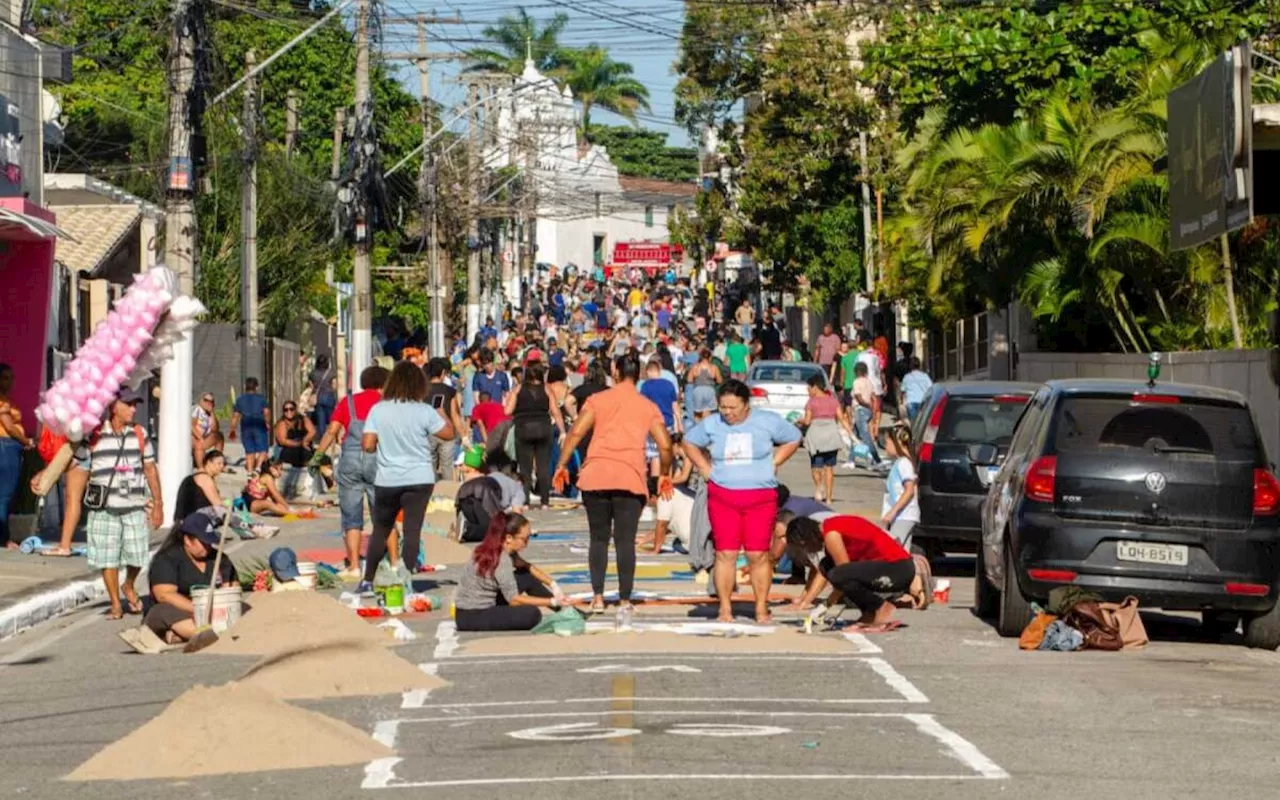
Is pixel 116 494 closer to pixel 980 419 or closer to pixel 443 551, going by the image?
pixel 443 551

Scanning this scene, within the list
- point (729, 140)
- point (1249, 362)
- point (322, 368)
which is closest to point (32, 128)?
point (322, 368)

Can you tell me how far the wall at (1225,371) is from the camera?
24750 millimetres

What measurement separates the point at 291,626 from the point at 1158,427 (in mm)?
5819

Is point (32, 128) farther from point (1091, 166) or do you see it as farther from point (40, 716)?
point (40, 716)

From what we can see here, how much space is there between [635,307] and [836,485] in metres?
52.6

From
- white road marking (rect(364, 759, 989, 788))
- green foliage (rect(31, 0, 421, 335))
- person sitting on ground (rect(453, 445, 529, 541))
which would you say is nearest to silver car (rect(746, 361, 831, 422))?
green foliage (rect(31, 0, 421, 335))

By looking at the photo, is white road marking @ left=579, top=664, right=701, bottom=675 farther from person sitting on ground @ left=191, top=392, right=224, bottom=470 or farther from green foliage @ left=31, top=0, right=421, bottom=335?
green foliage @ left=31, top=0, right=421, bottom=335

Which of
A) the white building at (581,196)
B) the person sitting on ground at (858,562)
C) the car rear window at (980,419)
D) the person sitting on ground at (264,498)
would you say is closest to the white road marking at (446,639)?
the person sitting on ground at (858,562)

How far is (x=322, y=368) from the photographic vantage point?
113ft

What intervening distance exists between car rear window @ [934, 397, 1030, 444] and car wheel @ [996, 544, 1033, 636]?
17.2ft

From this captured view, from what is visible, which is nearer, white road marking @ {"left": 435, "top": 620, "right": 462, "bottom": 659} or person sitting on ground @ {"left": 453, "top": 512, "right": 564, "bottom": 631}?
white road marking @ {"left": 435, "top": 620, "right": 462, "bottom": 659}

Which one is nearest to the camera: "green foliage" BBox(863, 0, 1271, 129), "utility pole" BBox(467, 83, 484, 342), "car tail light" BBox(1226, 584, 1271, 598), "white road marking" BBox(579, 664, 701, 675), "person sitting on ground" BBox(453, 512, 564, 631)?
"white road marking" BBox(579, 664, 701, 675)

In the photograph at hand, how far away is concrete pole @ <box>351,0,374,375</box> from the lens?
37.5 m

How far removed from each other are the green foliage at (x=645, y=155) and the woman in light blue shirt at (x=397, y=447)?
144 meters
